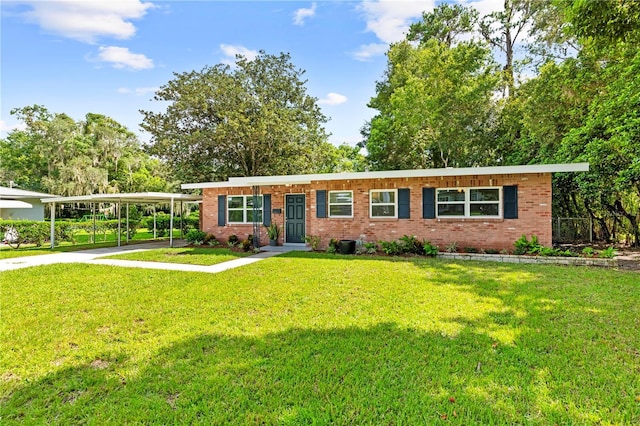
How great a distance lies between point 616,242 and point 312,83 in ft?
62.2

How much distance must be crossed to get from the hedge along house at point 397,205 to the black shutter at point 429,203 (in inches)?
1.2

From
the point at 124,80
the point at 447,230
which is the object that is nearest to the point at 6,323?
the point at 447,230

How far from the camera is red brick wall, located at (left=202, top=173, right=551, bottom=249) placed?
9703 mm

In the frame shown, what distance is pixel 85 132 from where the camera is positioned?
114 feet

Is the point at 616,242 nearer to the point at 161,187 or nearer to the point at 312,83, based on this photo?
the point at 312,83

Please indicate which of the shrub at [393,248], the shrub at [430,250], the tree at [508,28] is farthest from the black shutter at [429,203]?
the tree at [508,28]

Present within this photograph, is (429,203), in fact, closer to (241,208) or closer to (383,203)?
(383,203)

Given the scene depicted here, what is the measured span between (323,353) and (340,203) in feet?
28.4

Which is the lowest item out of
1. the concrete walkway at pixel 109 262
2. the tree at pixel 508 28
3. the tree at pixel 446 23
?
the concrete walkway at pixel 109 262

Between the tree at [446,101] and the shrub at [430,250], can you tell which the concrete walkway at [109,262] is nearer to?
the shrub at [430,250]

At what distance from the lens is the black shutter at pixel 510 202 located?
9.86 m

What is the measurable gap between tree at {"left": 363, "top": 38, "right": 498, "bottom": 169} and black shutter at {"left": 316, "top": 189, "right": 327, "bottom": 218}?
30.2 ft

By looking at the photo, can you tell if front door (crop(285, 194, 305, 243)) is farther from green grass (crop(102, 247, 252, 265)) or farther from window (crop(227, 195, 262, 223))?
green grass (crop(102, 247, 252, 265))

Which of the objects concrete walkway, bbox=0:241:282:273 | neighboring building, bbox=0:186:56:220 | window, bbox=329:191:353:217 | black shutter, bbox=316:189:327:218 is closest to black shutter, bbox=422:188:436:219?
window, bbox=329:191:353:217
